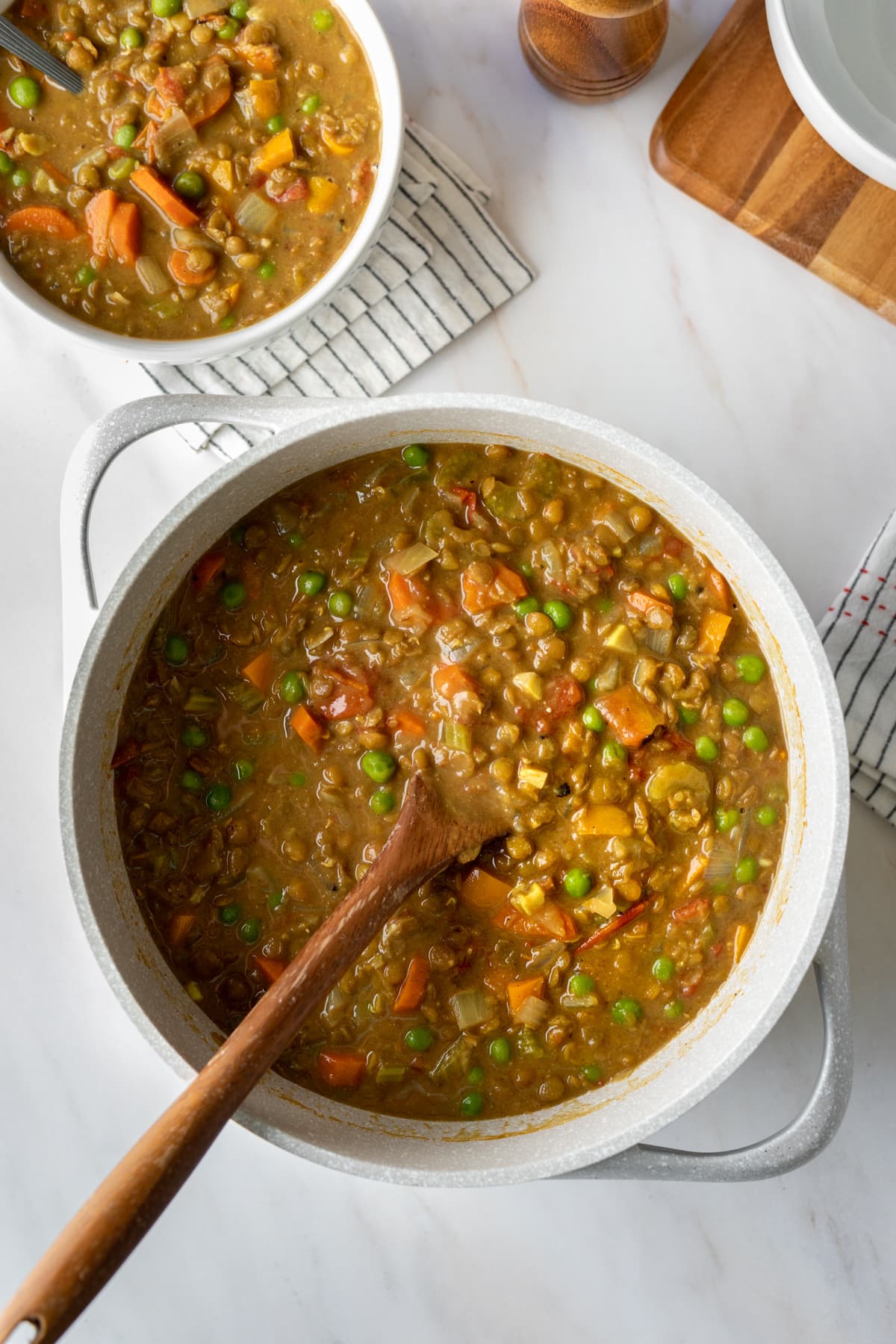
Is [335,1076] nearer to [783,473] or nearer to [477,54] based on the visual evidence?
[783,473]

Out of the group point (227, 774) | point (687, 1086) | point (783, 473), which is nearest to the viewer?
point (687, 1086)

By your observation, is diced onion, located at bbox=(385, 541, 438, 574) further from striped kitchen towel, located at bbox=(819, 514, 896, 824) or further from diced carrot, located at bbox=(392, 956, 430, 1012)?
striped kitchen towel, located at bbox=(819, 514, 896, 824)

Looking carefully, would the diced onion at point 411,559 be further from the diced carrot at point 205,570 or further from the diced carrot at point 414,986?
the diced carrot at point 414,986

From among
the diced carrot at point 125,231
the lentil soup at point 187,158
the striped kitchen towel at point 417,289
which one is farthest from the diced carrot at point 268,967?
the diced carrot at point 125,231

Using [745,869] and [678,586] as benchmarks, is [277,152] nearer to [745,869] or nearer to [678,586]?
[678,586]

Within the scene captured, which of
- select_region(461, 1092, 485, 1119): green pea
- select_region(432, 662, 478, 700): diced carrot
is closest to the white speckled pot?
select_region(461, 1092, 485, 1119): green pea

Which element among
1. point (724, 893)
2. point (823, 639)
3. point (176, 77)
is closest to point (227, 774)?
point (724, 893)
